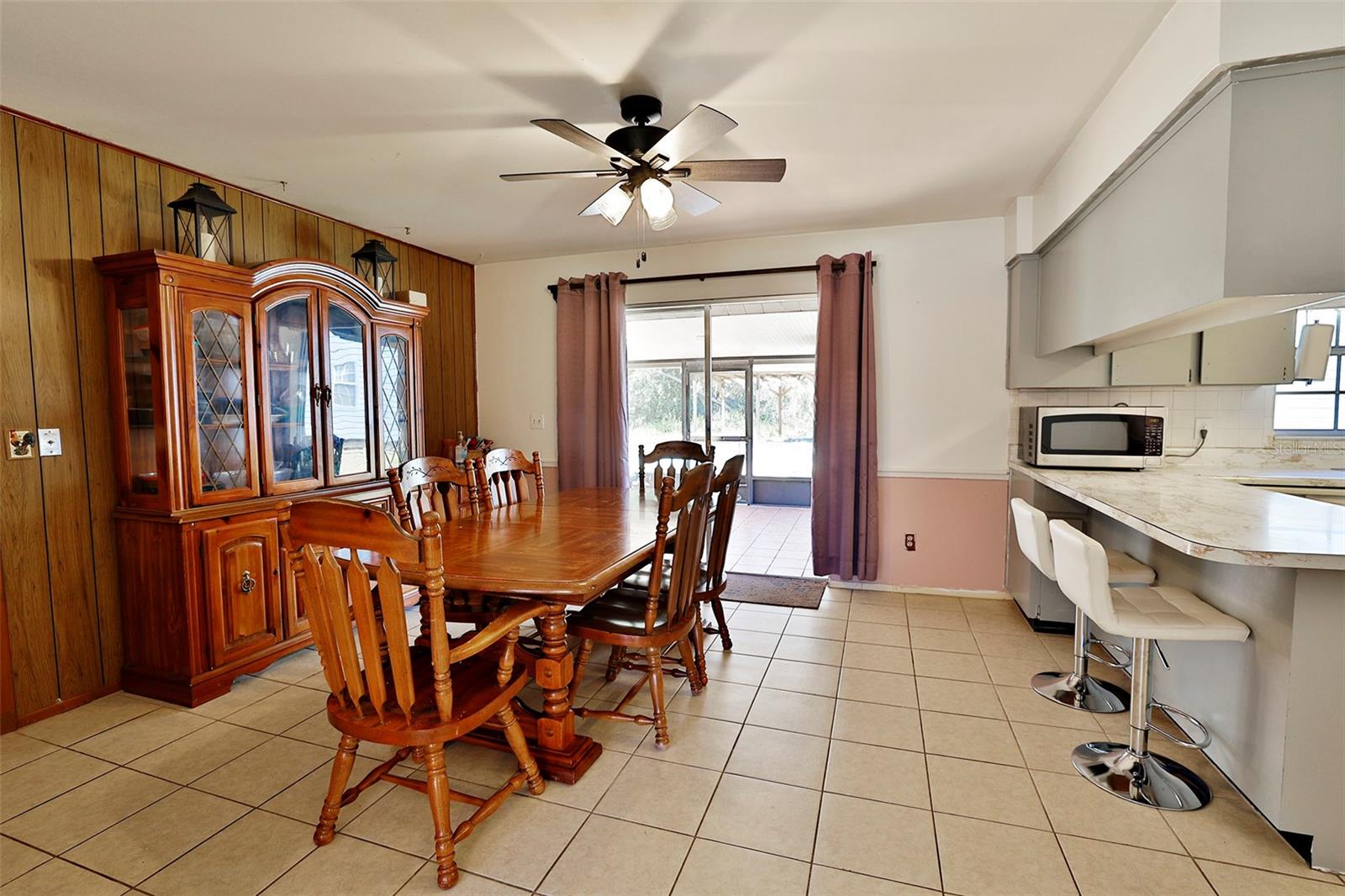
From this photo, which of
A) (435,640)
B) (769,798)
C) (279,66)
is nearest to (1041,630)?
(769,798)

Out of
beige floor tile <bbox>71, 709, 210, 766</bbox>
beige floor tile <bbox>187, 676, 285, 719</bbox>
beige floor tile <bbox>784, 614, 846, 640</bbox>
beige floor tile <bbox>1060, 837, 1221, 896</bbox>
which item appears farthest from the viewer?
beige floor tile <bbox>784, 614, 846, 640</bbox>

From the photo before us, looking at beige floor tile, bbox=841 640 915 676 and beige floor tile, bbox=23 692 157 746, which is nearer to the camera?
beige floor tile, bbox=23 692 157 746

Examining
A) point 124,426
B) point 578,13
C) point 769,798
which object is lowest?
point 769,798

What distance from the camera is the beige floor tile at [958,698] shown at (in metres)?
2.50

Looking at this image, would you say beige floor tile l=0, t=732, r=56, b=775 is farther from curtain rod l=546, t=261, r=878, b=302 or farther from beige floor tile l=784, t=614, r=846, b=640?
curtain rod l=546, t=261, r=878, b=302

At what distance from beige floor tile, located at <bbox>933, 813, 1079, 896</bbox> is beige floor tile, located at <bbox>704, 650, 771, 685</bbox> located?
1078 mm

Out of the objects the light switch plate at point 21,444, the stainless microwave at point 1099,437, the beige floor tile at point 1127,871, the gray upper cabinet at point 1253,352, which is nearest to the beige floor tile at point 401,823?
the beige floor tile at point 1127,871

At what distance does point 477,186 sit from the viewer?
325cm

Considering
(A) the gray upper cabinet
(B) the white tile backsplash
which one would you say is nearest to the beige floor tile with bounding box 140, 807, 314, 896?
(B) the white tile backsplash

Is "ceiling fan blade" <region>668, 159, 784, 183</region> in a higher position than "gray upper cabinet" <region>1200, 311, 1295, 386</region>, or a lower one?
higher

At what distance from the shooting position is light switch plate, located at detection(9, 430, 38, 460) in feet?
7.89

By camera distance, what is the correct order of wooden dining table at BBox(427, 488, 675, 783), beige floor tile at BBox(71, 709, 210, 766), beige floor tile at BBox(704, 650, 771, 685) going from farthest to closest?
beige floor tile at BBox(704, 650, 771, 685), beige floor tile at BBox(71, 709, 210, 766), wooden dining table at BBox(427, 488, 675, 783)

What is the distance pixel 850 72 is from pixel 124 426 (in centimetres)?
335

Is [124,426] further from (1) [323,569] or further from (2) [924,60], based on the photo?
(2) [924,60]
